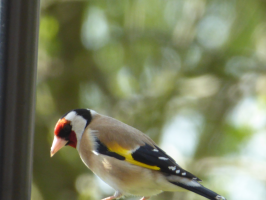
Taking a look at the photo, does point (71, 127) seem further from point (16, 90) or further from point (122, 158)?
point (16, 90)

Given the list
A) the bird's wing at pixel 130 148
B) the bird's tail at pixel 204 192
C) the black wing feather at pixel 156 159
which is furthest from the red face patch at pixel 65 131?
the bird's tail at pixel 204 192

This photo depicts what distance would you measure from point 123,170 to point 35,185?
2.54 meters

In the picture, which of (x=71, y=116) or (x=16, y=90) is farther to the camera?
(x=71, y=116)

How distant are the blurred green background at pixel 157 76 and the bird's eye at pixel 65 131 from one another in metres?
2.09

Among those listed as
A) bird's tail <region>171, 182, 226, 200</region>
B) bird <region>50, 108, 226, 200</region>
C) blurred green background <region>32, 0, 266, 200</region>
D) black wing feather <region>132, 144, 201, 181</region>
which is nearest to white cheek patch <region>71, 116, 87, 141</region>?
bird <region>50, 108, 226, 200</region>

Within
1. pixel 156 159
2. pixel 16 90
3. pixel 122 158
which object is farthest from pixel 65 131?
pixel 16 90

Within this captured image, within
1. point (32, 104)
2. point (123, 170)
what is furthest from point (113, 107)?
point (32, 104)

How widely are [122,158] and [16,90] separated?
632mm

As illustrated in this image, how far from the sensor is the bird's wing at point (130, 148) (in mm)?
1497

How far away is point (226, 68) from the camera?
371 centimetres

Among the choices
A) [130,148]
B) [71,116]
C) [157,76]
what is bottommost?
[130,148]

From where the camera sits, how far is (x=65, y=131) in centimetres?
153

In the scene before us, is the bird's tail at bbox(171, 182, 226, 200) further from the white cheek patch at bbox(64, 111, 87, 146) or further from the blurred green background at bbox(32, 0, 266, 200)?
the blurred green background at bbox(32, 0, 266, 200)

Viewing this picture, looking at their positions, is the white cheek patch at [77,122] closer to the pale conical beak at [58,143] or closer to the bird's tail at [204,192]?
the pale conical beak at [58,143]
